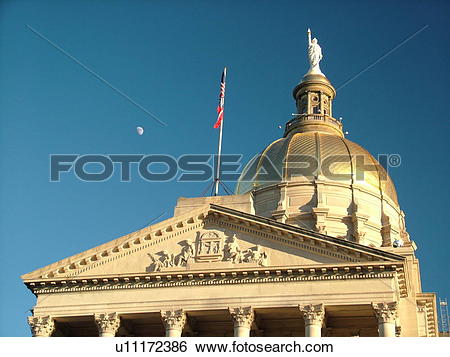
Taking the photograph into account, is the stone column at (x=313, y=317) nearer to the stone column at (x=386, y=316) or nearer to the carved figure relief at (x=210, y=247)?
the stone column at (x=386, y=316)

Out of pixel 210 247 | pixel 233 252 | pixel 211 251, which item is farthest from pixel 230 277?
pixel 210 247

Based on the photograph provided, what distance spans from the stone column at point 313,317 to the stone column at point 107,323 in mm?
9825

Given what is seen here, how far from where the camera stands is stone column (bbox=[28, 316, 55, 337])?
45.9 meters

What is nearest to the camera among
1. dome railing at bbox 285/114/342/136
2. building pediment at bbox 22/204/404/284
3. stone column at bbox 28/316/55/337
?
building pediment at bbox 22/204/404/284

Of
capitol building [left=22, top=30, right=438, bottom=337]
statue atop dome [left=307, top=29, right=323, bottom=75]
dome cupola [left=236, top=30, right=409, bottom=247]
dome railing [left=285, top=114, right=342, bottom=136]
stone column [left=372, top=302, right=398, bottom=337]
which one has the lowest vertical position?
stone column [left=372, top=302, right=398, bottom=337]

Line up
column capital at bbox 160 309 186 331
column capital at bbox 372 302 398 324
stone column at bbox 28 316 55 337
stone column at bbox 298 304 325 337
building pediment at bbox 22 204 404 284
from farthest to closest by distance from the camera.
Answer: stone column at bbox 28 316 55 337, column capital at bbox 160 309 186 331, building pediment at bbox 22 204 404 284, stone column at bbox 298 304 325 337, column capital at bbox 372 302 398 324

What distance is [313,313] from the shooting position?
142 ft

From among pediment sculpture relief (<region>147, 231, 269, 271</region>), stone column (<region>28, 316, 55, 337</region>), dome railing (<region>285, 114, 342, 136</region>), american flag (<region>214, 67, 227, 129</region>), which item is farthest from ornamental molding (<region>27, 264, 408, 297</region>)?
dome railing (<region>285, 114, 342, 136</region>)

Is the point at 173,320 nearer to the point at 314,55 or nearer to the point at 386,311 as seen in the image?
the point at 386,311

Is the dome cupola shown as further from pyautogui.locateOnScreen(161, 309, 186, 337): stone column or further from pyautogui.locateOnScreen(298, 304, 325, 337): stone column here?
pyautogui.locateOnScreen(161, 309, 186, 337): stone column

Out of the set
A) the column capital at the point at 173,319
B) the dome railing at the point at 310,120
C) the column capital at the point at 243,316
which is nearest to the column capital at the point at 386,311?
→ the column capital at the point at 243,316

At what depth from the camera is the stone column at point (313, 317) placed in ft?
140
